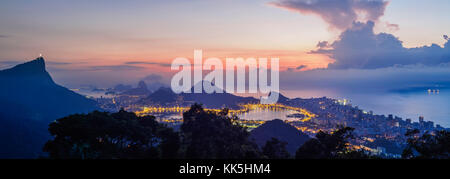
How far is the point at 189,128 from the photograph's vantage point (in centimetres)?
1055

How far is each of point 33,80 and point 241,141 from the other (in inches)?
1720

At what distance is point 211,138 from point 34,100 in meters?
36.3

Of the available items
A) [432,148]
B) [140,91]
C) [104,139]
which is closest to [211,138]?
[104,139]

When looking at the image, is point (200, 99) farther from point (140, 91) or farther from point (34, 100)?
point (34, 100)

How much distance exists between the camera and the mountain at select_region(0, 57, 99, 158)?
21.4 meters

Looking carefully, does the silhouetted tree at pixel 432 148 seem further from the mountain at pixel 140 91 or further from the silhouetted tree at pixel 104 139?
the mountain at pixel 140 91

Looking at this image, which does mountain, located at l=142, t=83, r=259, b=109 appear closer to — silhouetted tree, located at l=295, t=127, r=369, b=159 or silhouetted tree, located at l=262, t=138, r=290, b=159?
silhouetted tree, located at l=262, t=138, r=290, b=159

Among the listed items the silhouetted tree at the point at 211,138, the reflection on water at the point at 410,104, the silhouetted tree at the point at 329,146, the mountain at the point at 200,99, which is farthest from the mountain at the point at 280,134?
the reflection on water at the point at 410,104

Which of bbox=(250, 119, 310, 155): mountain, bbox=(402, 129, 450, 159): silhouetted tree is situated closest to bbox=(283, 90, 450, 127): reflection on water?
bbox=(250, 119, 310, 155): mountain

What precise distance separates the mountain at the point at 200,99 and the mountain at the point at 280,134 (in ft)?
83.2

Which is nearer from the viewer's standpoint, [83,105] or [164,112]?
[83,105]

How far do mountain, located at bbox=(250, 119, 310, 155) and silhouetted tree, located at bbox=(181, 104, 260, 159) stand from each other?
11.0m
